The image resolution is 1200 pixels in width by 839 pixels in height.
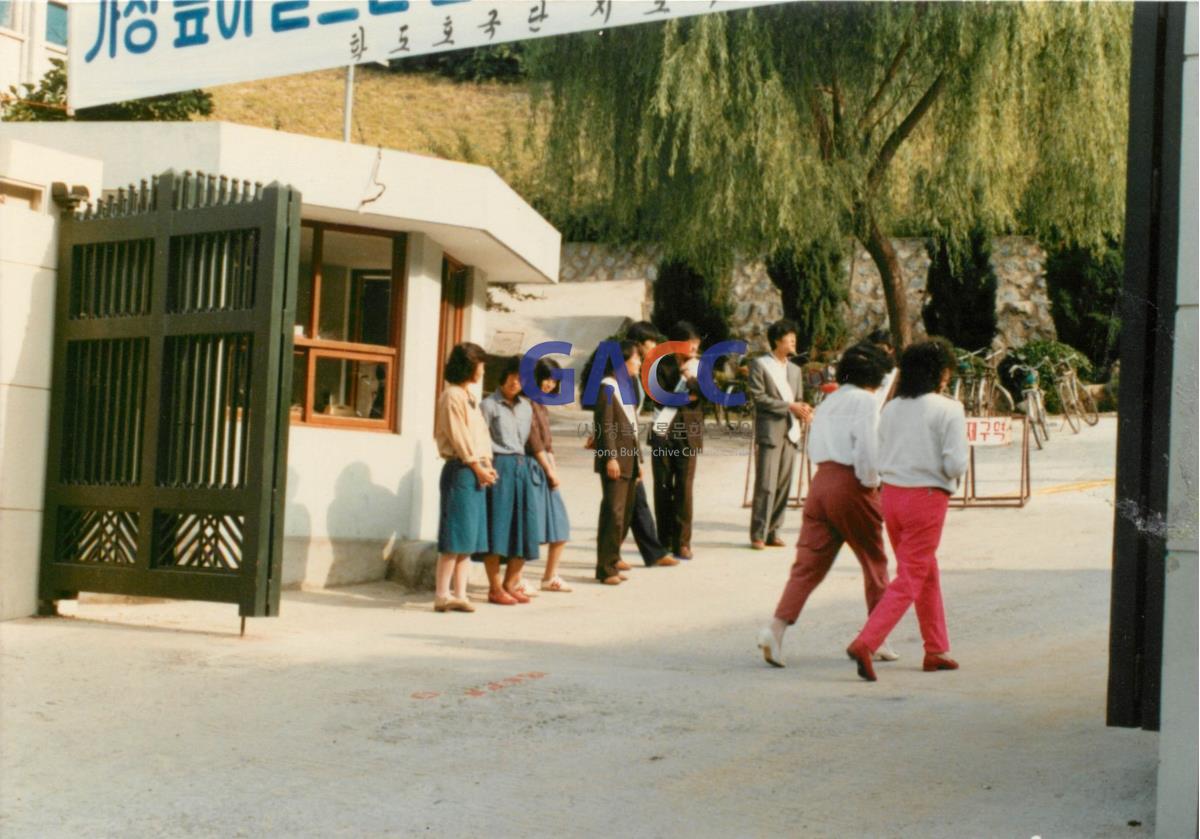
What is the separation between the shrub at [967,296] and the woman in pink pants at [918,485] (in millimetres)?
16830

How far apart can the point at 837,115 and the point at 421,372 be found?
764 cm

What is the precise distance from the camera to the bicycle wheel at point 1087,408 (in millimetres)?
18492

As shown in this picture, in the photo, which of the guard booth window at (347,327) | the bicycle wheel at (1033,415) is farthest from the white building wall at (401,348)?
the bicycle wheel at (1033,415)

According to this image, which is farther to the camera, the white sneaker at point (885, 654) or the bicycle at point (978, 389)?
the bicycle at point (978, 389)

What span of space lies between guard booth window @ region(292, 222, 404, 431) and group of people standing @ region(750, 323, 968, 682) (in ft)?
14.7

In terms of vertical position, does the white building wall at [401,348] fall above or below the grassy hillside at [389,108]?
below

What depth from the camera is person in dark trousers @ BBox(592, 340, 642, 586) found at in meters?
10.4

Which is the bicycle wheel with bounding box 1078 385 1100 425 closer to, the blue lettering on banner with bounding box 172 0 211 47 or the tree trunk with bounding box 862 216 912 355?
the tree trunk with bounding box 862 216 912 355

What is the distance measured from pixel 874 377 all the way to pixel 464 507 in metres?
3.00

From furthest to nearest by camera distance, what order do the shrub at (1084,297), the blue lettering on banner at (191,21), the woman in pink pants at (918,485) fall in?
the shrub at (1084,297) < the woman in pink pants at (918,485) < the blue lettering on banner at (191,21)

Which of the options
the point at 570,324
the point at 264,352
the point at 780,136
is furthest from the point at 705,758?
the point at 570,324

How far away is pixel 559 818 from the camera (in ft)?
16.0

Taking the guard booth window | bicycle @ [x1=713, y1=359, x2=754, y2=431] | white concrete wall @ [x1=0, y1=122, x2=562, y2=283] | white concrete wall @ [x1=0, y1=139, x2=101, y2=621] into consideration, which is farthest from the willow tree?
Result: white concrete wall @ [x1=0, y1=139, x2=101, y2=621]

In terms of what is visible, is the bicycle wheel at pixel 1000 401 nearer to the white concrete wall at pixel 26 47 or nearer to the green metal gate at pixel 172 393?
the green metal gate at pixel 172 393
